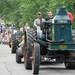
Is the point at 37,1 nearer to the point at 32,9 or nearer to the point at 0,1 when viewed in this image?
the point at 32,9

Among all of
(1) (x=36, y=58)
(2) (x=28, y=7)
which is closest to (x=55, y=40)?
(1) (x=36, y=58)

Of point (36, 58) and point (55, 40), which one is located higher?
point (55, 40)

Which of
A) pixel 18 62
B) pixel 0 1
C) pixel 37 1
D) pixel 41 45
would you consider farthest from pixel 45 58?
pixel 0 1

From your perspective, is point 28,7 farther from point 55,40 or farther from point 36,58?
point 36,58

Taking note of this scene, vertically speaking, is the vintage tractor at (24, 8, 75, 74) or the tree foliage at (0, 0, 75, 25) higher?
the tree foliage at (0, 0, 75, 25)

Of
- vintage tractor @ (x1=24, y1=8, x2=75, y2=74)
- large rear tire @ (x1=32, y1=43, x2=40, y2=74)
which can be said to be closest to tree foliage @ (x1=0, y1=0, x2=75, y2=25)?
vintage tractor @ (x1=24, y1=8, x2=75, y2=74)

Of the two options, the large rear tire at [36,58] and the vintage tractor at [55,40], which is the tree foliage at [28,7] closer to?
the vintage tractor at [55,40]

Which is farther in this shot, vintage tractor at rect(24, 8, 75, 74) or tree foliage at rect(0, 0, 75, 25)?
tree foliage at rect(0, 0, 75, 25)

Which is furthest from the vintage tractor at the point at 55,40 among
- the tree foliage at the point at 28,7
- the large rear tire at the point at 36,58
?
the tree foliage at the point at 28,7

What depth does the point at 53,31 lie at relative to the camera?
60.5 ft

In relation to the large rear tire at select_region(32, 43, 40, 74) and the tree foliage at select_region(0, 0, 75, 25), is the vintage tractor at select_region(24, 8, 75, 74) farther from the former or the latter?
the tree foliage at select_region(0, 0, 75, 25)

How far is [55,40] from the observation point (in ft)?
59.7

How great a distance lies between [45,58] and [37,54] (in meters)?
1.22

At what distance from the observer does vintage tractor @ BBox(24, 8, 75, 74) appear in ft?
59.1
